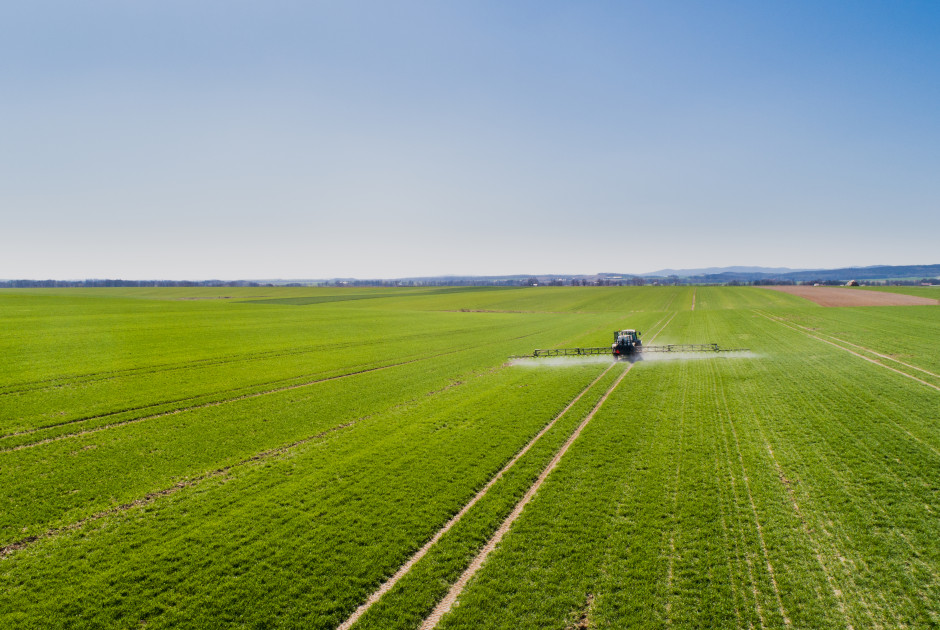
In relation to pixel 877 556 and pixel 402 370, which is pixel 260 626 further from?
pixel 402 370

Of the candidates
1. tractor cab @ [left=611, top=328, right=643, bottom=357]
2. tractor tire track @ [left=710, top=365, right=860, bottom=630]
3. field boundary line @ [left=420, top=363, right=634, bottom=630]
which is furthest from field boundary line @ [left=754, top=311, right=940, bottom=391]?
field boundary line @ [left=420, top=363, right=634, bottom=630]

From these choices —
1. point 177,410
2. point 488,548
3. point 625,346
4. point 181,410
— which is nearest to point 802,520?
point 488,548

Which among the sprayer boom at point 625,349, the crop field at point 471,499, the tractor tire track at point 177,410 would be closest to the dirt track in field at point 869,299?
the sprayer boom at point 625,349

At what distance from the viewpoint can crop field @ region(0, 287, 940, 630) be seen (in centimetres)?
952

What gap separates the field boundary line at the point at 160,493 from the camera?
1171cm

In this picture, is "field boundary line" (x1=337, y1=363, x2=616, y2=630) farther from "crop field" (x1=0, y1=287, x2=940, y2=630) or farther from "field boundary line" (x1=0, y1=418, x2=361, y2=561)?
"field boundary line" (x1=0, y1=418, x2=361, y2=561)

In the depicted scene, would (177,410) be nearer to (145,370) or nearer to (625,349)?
(145,370)

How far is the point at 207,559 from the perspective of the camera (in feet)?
35.8

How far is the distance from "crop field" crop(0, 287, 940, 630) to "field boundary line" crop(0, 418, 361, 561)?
0.10m

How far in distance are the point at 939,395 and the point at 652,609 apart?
26205mm

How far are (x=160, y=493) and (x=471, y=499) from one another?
10538mm

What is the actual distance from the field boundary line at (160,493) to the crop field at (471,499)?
10 centimetres

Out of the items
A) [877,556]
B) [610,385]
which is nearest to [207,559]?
[877,556]

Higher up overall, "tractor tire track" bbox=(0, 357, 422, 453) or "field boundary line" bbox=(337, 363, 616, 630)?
"tractor tire track" bbox=(0, 357, 422, 453)
